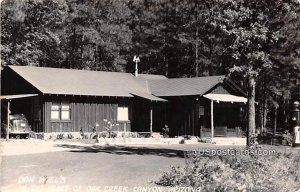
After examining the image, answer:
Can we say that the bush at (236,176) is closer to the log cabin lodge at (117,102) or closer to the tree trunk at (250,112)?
the tree trunk at (250,112)

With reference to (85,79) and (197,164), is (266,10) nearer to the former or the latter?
(197,164)

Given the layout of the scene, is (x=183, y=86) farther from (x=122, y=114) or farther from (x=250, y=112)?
(x=250, y=112)

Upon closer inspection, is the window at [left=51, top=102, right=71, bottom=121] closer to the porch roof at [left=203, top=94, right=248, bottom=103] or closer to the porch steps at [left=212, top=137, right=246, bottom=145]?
the porch roof at [left=203, top=94, right=248, bottom=103]

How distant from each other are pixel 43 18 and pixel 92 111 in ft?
45.2

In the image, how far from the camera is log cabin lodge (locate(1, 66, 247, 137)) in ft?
103

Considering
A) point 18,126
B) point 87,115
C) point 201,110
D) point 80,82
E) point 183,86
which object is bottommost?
point 18,126

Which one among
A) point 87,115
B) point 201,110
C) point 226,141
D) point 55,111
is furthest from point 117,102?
point 226,141

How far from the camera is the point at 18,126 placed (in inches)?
1187

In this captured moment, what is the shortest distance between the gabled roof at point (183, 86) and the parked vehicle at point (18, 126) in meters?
10.4

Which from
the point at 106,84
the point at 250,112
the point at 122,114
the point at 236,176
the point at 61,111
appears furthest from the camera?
the point at 106,84

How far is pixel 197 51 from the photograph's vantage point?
5209 centimetres

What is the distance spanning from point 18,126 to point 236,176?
21106 millimetres

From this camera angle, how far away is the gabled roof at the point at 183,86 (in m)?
34.5

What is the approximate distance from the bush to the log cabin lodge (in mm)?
18810
